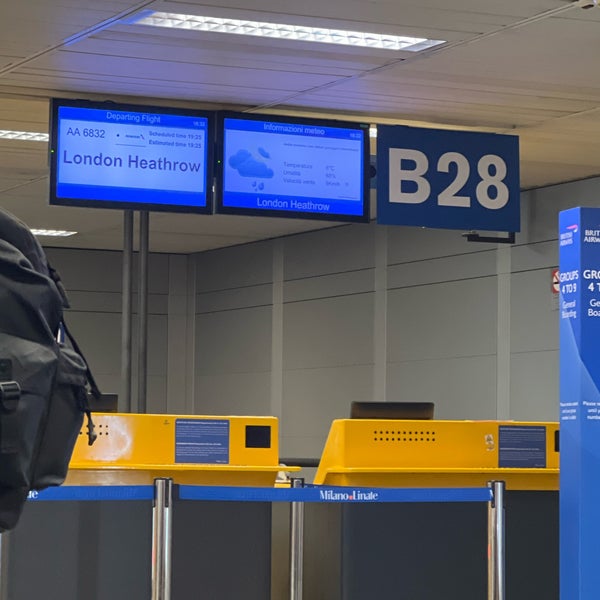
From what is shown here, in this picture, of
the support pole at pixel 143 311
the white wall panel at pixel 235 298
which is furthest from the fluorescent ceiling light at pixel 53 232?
the support pole at pixel 143 311

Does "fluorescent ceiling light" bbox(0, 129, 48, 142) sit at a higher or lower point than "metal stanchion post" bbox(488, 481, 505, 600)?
higher

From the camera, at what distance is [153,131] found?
888cm

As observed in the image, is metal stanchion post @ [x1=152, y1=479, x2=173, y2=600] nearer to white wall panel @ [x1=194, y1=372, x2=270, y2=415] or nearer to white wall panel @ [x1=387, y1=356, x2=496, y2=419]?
white wall panel @ [x1=387, y1=356, x2=496, y2=419]

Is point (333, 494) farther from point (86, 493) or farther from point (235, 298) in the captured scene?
point (235, 298)

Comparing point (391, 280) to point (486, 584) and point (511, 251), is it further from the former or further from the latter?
point (486, 584)

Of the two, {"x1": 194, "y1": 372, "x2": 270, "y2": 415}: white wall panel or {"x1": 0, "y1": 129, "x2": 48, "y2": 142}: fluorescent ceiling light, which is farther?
Result: {"x1": 194, "y1": 372, "x2": 270, "y2": 415}: white wall panel

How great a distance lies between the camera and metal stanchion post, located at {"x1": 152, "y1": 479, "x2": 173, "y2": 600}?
665 cm

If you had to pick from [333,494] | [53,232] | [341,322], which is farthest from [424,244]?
[333,494]

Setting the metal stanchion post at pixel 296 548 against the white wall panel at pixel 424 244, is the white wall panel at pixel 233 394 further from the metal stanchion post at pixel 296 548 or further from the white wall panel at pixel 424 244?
the metal stanchion post at pixel 296 548

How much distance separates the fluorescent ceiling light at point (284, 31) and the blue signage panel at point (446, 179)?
1.30 m

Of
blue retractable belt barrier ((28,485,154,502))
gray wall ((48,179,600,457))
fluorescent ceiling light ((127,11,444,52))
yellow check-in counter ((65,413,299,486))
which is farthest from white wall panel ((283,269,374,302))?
blue retractable belt barrier ((28,485,154,502))

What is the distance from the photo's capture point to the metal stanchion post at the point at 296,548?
23.5 feet

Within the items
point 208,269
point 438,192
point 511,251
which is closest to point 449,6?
point 438,192

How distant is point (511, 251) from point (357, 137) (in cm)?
417
